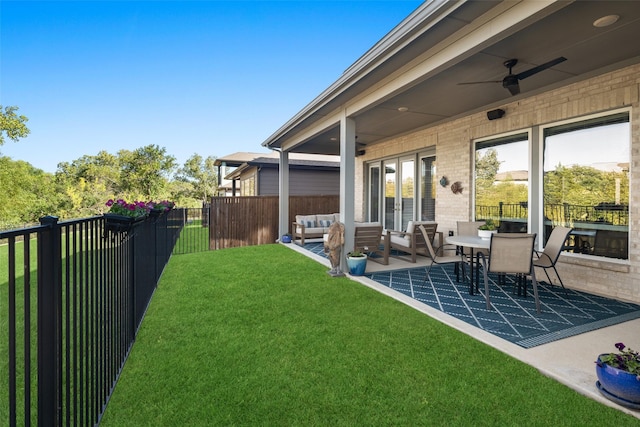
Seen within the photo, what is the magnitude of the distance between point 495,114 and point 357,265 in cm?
387

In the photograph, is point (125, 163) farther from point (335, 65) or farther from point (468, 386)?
point (468, 386)

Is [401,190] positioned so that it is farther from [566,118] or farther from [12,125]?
[12,125]

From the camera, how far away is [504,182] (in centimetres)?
603

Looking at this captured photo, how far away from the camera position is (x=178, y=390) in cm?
225

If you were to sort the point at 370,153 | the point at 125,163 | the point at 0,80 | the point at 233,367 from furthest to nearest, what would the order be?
the point at 125,163
the point at 0,80
the point at 370,153
the point at 233,367

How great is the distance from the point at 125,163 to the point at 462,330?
25992 mm

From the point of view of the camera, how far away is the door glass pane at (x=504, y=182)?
5.67 metres

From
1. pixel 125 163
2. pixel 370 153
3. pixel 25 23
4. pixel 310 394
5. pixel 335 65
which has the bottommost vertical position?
pixel 310 394

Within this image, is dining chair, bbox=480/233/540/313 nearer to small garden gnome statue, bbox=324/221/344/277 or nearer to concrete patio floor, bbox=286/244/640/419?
concrete patio floor, bbox=286/244/640/419

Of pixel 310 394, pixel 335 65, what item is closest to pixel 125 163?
pixel 335 65

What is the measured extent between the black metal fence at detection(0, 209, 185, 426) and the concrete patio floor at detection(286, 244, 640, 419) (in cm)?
311

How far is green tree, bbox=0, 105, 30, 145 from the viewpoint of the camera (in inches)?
679

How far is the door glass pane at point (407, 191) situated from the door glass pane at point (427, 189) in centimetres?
36

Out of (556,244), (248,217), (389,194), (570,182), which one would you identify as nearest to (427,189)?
(389,194)
